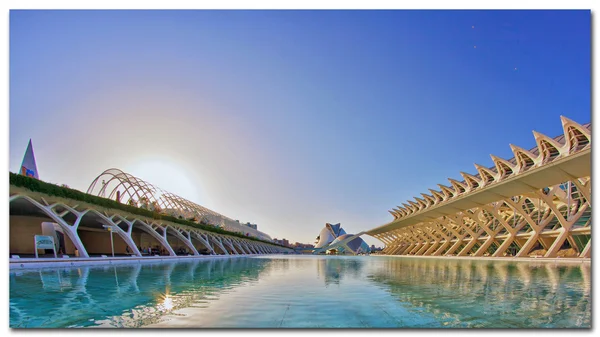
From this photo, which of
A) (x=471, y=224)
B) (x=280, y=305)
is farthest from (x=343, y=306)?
(x=471, y=224)

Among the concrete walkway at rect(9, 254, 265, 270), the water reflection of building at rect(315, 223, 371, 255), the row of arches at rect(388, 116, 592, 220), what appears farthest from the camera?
the water reflection of building at rect(315, 223, 371, 255)

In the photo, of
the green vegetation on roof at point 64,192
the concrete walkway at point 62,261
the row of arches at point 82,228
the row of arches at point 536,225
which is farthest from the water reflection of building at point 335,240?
the concrete walkway at point 62,261

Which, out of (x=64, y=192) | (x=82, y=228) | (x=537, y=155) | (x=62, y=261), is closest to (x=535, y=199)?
(x=537, y=155)

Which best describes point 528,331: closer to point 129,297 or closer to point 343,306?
point 343,306

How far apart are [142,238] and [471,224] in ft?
154

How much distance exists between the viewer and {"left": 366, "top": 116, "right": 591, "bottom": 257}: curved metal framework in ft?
78.8

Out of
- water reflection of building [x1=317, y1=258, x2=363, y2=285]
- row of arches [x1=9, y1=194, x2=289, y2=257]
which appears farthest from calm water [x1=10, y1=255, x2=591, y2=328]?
row of arches [x1=9, y1=194, x2=289, y2=257]

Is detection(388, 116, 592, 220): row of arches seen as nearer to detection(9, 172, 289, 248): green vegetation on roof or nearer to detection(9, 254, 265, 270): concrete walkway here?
detection(9, 254, 265, 270): concrete walkway

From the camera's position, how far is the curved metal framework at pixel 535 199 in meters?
24.0

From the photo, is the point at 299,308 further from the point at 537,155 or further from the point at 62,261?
the point at 537,155

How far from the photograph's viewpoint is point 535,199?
41562 millimetres

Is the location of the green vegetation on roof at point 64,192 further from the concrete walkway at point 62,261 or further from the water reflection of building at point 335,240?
the water reflection of building at point 335,240

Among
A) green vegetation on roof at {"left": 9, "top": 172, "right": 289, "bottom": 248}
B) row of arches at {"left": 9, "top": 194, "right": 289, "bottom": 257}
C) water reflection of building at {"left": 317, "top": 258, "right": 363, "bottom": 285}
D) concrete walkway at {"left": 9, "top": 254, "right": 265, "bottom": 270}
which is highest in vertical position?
green vegetation on roof at {"left": 9, "top": 172, "right": 289, "bottom": 248}

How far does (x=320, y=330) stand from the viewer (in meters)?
4.62
